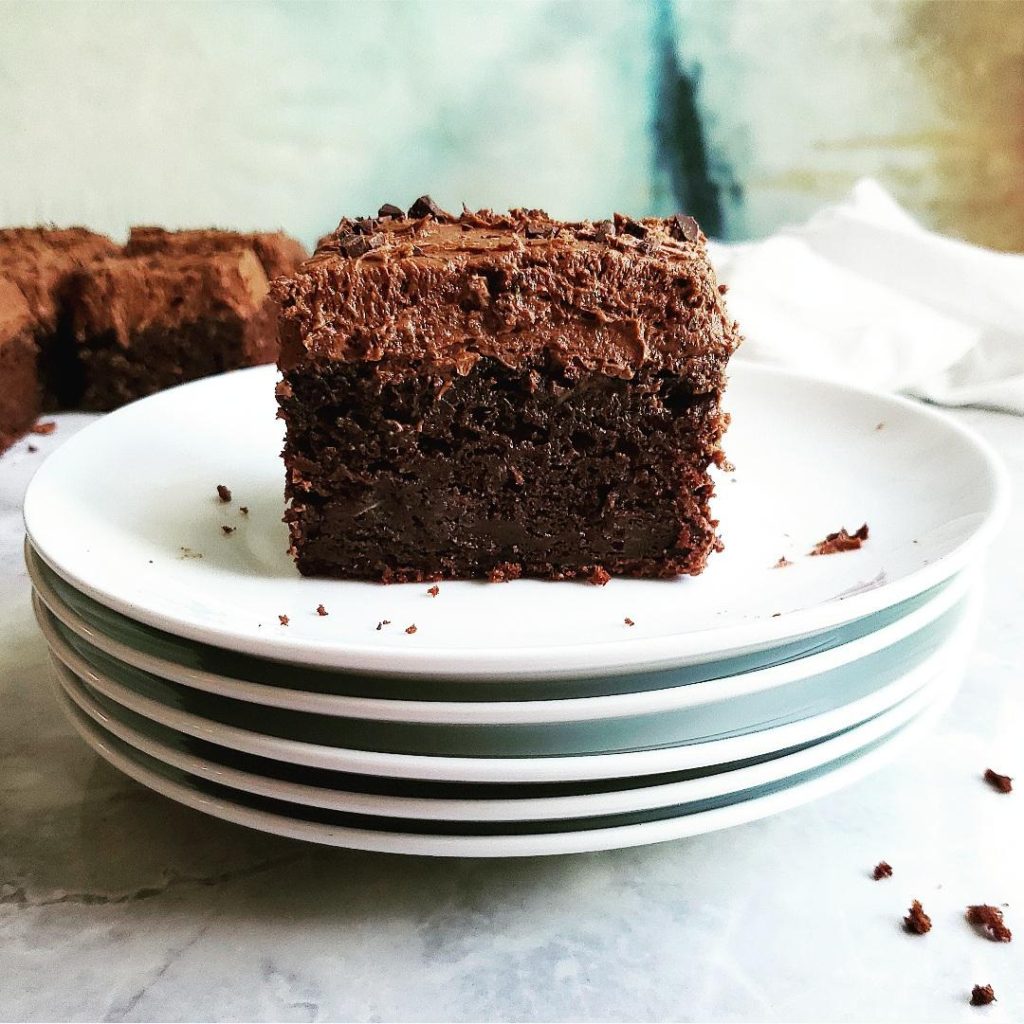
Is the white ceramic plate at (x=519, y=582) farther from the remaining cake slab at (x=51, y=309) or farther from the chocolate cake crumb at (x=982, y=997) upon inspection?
the remaining cake slab at (x=51, y=309)

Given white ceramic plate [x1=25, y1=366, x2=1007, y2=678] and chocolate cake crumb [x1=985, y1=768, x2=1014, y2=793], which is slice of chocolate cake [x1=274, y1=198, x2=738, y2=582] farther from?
chocolate cake crumb [x1=985, y1=768, x2=1014, y2=793]

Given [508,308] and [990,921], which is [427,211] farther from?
[990,921]

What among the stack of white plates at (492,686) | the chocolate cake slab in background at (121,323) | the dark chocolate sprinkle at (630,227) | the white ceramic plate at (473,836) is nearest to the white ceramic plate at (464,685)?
the stack of white plates at (492,686)

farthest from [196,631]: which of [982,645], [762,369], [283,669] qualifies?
[762,369]

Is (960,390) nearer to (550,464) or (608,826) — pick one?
(550,464)

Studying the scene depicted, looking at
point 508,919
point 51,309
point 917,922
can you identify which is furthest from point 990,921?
point 51,309
